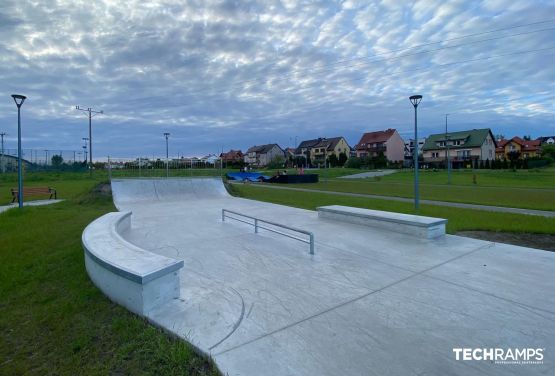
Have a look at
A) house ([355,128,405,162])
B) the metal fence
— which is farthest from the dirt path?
house ([355,128,405,162])

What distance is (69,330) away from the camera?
3398 millimetres

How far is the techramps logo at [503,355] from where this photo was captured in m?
2.67

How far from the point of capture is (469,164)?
65500 mm

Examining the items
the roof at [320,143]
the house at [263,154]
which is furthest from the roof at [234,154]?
the roof at [320,143]

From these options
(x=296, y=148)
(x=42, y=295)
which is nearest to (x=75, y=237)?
(x=42, y=295)

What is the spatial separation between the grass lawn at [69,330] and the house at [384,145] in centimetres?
8383

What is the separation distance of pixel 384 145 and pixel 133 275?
88.4 m

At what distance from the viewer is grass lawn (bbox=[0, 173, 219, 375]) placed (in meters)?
2.73

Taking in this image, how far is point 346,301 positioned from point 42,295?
4.02 m

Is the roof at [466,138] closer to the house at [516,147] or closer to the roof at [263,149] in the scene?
the house at [516,147]

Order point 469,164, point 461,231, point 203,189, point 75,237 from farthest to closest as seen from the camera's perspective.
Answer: point 469,164 < point 203,189 < point 461,231 < point 75,237

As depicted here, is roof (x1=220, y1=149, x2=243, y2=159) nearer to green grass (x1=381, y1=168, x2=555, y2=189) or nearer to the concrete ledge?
green grass (x1=381, y1=168, x2=555, y2=189)

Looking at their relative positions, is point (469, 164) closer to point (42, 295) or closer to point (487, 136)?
point (487, 136)

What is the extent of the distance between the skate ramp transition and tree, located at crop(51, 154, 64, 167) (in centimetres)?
3410
